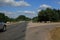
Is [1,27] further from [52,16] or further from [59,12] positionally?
[59,12]

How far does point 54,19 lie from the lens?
455 feet

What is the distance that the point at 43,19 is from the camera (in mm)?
138125

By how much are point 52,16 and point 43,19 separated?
22.8 ft

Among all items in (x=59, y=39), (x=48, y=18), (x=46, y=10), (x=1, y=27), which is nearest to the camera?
(x=59, y=39)

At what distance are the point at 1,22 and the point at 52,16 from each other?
114345mm

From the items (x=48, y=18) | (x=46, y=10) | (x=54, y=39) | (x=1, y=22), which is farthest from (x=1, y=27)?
(x=46, y=10)

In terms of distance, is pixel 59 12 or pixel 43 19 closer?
pixel 43 19

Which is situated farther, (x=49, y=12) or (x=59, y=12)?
(x=59, y=12)

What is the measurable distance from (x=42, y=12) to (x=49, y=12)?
525 centimetres

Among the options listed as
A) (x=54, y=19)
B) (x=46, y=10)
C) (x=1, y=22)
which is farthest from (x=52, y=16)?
(x=1, y=22)

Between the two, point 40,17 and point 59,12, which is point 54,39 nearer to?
point 40,17

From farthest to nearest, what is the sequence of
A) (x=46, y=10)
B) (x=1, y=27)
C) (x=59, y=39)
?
(x=46, y=10) < (x=1, y=27) < (x=59, y=39)

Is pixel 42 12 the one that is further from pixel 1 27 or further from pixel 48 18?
pixel 1 27

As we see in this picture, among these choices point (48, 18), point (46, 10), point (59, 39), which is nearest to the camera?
point (59, 39)
